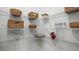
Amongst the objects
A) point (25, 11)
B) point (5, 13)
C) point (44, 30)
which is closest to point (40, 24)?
point (44, 30)

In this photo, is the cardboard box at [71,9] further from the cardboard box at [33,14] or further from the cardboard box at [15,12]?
the cardboard box at [15,12]

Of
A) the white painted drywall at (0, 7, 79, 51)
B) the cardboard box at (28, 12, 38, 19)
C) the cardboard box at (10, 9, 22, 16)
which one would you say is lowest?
the white painted drywall at (0, 7, 79, 51)

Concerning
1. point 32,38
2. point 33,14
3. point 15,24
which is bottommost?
point 32,38

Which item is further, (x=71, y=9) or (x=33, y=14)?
(x=33, y=14)

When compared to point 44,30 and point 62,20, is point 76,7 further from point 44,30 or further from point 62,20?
point 44,30

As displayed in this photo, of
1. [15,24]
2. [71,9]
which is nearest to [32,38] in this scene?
[15,24]

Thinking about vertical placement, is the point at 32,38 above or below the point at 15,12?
below

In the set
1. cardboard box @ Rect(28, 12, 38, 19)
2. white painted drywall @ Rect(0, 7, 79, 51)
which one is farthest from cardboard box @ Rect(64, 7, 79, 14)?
cardboard box @ Rect(28, 12, 38, 19)

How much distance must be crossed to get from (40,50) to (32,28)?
13.7 inches

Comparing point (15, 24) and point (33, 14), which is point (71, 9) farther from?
point (15, 24)

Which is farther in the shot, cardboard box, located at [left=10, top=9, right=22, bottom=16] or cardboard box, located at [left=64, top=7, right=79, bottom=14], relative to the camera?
cardboard box, located at [left=10, top=9, right=22, bottom=16]

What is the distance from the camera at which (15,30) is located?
1797 millimetres

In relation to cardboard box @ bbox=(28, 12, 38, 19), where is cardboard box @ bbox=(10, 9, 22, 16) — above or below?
above

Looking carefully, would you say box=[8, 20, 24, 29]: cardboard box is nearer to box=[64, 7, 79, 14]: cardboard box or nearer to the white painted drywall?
the white painted drywall
